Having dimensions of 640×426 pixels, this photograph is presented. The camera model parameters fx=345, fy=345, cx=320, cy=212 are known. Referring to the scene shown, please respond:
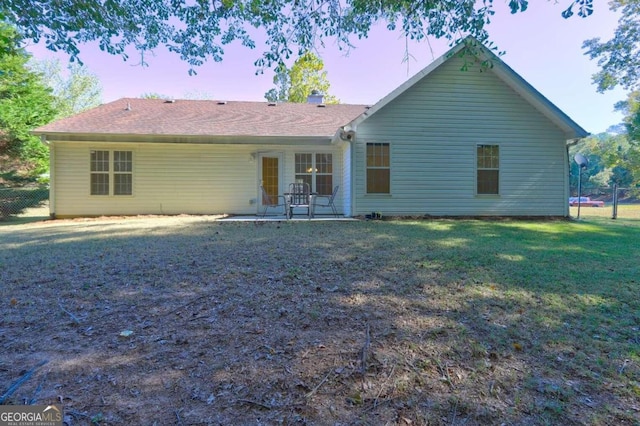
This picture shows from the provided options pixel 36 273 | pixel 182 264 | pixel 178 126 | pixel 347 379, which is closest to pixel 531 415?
pixel 347 379

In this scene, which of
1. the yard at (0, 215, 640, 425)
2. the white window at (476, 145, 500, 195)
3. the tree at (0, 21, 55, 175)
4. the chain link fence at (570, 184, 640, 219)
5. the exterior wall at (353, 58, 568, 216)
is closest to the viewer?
the yard at (0, 215, 640, 425)

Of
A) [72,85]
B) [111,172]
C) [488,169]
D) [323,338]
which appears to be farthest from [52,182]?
[72,85]

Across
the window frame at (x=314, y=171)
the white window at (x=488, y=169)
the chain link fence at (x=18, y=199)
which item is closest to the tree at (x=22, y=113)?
the chain link fence at (x=18, y=199)

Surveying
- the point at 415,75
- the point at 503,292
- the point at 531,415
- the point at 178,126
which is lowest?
the point at 531,415

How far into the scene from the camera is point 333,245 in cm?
549

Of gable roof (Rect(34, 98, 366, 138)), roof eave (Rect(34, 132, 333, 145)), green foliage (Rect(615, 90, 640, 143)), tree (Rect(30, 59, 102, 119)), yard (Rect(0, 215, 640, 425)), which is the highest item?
tree (Rect(30, 59, 102, 119))

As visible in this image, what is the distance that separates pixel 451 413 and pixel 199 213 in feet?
36.3

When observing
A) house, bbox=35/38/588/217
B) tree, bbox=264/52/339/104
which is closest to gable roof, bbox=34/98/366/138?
house, bbox=35/38/588/217

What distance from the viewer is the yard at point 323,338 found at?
1741 millimetres

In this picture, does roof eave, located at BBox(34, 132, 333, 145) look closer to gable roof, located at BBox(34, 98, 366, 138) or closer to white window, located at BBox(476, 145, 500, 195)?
gable roof, located at BBox(34, 98, 366, 138)

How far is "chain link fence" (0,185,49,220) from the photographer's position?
1240cm

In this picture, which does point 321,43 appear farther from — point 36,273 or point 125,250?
point 36,273

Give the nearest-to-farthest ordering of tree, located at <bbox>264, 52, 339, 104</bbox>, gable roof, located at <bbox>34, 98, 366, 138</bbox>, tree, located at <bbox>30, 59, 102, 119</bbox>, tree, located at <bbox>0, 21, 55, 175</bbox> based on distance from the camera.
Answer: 1. gable roof, located at <bbox>34, 98, 366, 138</bbox>
2. tree, located at <bbox>0, 21, 55, 175</bbox>
3. tree, located at <bbox>264, 52, 339, 104</bbox>
4. tree, located at <bbox>30, 59, 102, 119</bbox>

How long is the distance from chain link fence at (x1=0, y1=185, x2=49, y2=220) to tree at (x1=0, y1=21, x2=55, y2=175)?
1.92 m
